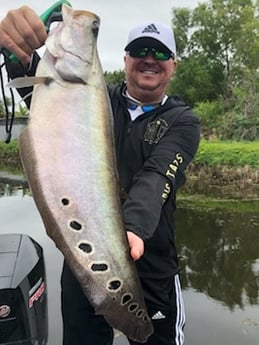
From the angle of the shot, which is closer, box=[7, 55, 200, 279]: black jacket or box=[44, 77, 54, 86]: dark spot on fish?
box=[44, 77, 54, 86]: dark spot on fish

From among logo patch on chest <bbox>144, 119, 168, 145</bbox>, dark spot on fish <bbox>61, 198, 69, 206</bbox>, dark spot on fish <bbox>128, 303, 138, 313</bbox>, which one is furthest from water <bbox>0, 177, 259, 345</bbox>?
dark spot on fish <bbox>61, 198, 69, 206</bbox>

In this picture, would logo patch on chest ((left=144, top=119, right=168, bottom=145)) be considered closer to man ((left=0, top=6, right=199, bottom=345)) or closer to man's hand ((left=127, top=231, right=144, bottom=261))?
Result: man ((left=0, top=6, right=199, bottom=345))

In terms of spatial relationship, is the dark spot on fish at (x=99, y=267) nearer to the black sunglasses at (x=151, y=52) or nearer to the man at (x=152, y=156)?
the man at (x=152, y=156)

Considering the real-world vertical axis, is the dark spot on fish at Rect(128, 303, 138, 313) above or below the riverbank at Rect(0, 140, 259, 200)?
above

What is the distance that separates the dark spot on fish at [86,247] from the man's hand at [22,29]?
0.70 metres

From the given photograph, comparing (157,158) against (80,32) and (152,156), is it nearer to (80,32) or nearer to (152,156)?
(152,156)

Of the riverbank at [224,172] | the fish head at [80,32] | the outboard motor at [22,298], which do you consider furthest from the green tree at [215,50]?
the fish head at [80,32]

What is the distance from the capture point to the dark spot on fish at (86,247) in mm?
1390

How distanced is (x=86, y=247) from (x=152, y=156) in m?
0.64

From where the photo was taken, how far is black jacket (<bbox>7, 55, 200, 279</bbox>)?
185 centimetres

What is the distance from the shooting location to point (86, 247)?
139 centimetres

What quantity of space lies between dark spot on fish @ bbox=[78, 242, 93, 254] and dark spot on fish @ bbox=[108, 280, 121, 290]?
116 mm

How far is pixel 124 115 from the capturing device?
2223mm

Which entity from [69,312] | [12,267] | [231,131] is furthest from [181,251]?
[231,131]
